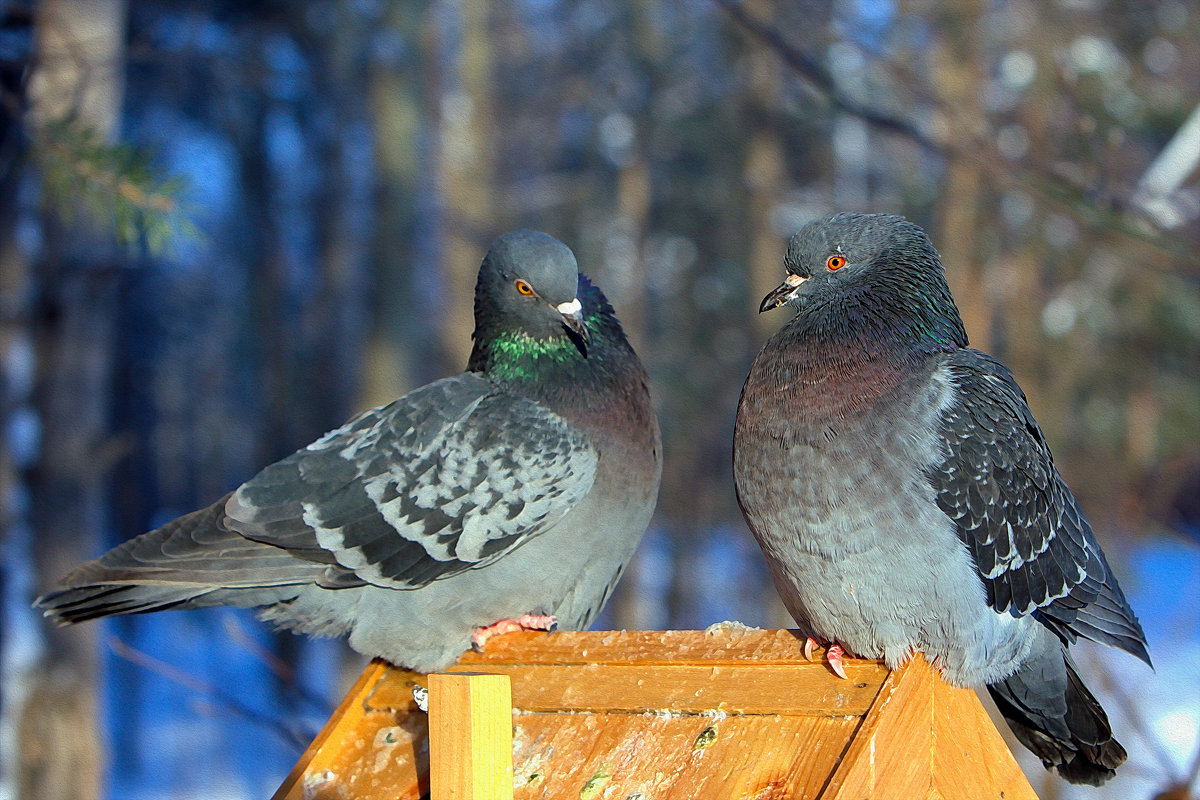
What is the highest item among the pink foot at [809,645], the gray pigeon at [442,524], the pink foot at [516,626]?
the gray pigeon at [442,524]

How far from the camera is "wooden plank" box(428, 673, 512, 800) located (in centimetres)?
194

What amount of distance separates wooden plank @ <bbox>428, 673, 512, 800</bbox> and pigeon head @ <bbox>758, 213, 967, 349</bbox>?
4.53 ft

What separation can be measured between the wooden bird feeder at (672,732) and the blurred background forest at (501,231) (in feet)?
3.61

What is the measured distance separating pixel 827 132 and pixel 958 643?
12305 millimetres

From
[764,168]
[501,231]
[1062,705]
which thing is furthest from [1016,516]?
[764,168]

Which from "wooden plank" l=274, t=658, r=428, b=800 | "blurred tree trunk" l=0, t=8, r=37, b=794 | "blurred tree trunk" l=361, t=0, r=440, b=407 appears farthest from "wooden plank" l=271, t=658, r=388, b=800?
"blurred tree trunk" l=361, t=0, r=440, b=407

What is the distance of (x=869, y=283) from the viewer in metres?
2.90

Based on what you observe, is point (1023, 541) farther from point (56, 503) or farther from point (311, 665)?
point (311, 665)

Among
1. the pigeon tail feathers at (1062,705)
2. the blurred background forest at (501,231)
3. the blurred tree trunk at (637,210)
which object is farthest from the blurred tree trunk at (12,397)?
the blurred tree trunk at (637,210)

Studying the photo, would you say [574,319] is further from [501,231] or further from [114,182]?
Answer: [501,231]

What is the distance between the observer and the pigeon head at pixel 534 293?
11.5 feet

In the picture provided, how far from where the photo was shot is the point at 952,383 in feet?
8.75

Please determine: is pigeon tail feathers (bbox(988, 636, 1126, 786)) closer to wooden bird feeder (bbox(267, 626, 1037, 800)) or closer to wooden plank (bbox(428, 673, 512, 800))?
wooden bird feeder (bbox(267, 626, 1037, 800))

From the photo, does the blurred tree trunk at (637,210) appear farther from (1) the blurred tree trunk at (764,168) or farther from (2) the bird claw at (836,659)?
(2) the bird claw at (836,659)
